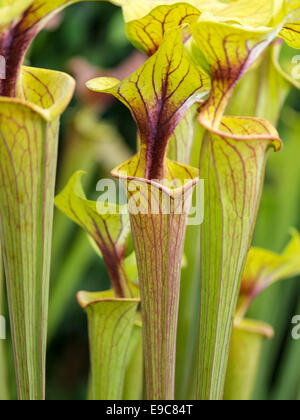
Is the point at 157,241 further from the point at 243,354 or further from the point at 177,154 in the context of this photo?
the point at 243,354

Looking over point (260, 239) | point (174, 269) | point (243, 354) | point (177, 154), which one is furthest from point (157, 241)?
point (260, 239)

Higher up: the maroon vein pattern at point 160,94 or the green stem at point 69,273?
the maroon vein pattern at point 160,94

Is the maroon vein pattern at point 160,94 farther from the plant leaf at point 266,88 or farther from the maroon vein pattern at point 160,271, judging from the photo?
the plant leaf at point 266,88

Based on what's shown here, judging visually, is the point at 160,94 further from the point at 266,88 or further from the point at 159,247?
the point at 266,88

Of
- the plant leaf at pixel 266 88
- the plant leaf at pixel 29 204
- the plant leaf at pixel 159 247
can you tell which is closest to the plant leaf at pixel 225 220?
the plant leaf at pixel 159 247

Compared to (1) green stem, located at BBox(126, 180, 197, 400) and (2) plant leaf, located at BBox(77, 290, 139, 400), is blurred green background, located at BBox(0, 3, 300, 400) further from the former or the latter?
(1) green stem, located at BBox(126, 180, 197, 400)

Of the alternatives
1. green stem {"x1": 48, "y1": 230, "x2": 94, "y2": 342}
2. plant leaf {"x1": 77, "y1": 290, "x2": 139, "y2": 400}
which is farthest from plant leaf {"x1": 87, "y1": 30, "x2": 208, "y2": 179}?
green stem {"x1": 48, "y1": 230, "x2": 94, "y2": 342}

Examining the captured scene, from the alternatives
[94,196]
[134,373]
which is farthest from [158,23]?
[94,196]
